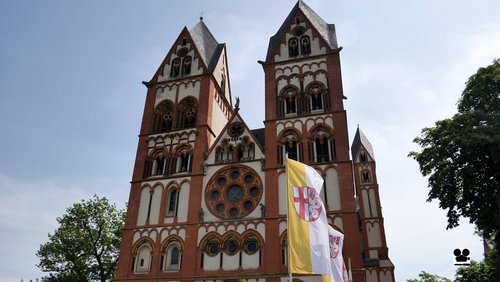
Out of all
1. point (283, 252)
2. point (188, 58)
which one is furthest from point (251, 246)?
point (188, 58)

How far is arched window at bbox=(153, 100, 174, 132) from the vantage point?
110ft

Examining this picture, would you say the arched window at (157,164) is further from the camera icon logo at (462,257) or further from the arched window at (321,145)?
the camera icon logo at (462,257)

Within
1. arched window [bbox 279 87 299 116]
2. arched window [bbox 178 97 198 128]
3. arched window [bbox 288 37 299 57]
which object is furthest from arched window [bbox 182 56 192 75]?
arched window [bbox 279 87 299 116]

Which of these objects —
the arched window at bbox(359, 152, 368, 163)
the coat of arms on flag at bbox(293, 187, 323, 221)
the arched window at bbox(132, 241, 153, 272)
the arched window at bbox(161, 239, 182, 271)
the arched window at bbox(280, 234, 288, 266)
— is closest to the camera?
the coat of arms on flag at bbox(293, 187, 323, 221)

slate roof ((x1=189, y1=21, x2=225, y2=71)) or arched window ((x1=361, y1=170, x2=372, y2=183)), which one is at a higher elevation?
slate roof ((x1=189, y1=21, x2=225, y2=71))

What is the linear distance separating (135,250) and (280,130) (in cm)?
1350

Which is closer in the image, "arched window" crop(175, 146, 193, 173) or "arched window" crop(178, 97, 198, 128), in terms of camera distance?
"arched window" crop(175, 146, 193, 173)

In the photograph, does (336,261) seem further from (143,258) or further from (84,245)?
(84,245)

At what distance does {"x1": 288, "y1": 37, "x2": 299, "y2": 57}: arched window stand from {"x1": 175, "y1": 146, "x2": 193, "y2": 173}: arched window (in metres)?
11.8

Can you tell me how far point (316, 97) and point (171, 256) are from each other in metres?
15.9

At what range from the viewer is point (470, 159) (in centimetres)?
2211

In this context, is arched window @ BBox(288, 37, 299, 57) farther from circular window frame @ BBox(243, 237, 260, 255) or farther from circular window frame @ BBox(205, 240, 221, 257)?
circular window frame @ BBox(205, 240, 221, 257)

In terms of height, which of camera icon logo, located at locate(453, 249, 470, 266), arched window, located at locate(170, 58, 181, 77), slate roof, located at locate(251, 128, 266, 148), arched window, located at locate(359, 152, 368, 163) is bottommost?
camera icon logo, located at locate(453, 249, 470, 266)

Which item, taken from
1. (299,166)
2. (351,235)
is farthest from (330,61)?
(299,166)
